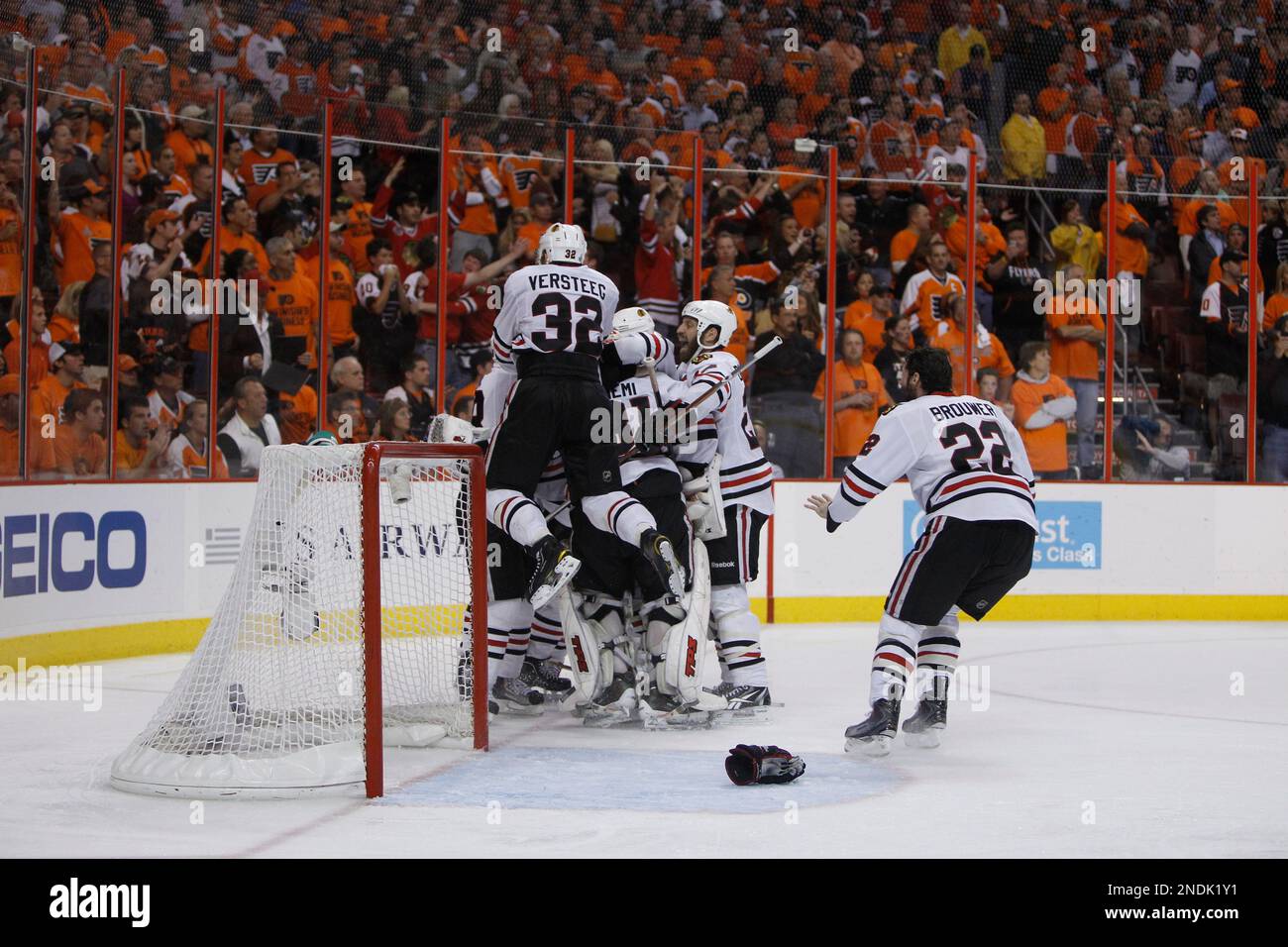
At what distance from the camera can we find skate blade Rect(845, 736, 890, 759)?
174 inches

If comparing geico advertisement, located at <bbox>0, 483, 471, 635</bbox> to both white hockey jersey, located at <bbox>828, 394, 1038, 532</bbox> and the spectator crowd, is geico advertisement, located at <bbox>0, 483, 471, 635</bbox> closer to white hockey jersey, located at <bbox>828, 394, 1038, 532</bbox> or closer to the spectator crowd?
the spectator crowd

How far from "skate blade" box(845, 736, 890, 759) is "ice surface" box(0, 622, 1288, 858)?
6cm

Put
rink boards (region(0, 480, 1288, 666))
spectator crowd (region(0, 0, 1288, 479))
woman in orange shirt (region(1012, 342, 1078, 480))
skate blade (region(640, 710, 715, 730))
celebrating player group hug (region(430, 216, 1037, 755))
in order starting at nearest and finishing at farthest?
celebrating player group hug (region(430, 216, 1037, 755)), skate blade (region(640, 710, 715, 730)), spectator crowd (region(0, 0, 1288, 479)), rink boards (region(0, 480, 1288, 666)), woman in orange shirt (region(1012, 342, 1078, 480))

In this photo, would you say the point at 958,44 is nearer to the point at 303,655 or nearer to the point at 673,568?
the point at 673,568

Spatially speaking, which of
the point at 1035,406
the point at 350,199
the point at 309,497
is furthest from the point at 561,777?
the point at 1035,406

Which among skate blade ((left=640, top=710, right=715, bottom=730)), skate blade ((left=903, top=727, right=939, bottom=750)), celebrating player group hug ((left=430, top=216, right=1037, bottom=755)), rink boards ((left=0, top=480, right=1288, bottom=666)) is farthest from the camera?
rink boards ((left=0, top=480, right=1288, bottom=666))

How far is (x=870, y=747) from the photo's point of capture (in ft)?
14.6

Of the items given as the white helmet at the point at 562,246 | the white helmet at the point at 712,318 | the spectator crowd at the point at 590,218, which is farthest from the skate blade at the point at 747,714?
the spectator crowd at the point at 590,218

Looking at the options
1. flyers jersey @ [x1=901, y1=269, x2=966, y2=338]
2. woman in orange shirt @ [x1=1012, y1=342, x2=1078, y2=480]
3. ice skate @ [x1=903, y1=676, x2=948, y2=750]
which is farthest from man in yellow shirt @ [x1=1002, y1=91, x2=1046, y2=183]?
ice skate @ [x1=903, y1=676, x2=948, y2=750]

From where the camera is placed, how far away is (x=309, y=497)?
408 cm

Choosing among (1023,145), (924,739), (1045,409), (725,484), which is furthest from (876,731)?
(1023,145)

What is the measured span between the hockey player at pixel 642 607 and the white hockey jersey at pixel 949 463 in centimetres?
58

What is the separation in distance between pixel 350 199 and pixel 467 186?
1.91 feet

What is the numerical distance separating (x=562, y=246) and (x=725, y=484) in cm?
95
